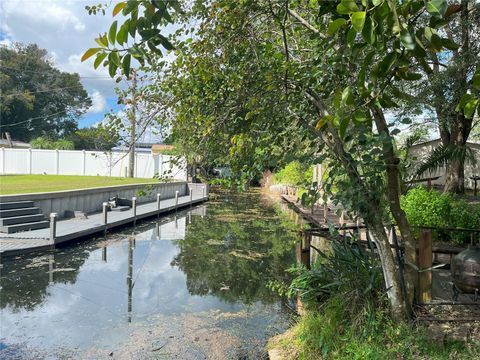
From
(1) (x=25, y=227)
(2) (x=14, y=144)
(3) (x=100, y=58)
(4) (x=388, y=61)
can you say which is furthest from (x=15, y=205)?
(2) (x=14, y=144)

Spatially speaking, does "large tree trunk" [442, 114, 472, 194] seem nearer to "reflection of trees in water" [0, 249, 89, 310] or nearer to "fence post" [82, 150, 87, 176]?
"reflection of trees in water" [0, 249, 89, 310]

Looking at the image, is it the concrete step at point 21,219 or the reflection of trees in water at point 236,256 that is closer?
the reflection of trees in water at point 236,256

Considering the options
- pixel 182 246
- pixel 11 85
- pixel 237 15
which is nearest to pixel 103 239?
pixel 182 246

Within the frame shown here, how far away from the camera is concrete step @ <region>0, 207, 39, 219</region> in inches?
415

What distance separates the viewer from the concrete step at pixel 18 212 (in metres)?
10.5

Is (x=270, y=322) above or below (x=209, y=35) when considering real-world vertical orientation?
below

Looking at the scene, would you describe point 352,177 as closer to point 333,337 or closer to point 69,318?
point 333,337

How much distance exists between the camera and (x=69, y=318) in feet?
19.7

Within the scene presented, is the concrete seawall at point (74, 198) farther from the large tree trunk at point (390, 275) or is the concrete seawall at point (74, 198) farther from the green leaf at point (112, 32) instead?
the green leaf at point (112, 32)

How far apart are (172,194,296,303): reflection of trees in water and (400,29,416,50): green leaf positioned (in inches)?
226

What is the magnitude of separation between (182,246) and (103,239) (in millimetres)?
2132

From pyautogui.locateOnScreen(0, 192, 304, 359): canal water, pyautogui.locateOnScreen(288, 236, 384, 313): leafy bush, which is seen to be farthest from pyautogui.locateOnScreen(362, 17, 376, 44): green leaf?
pyautogui.locateOnScreen(0, 192, 304, 359): canal water

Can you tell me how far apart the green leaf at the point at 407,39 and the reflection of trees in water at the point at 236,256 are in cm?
575

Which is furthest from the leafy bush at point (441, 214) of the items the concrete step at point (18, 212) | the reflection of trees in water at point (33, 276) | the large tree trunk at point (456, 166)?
the concrete step at point (18, 212)
